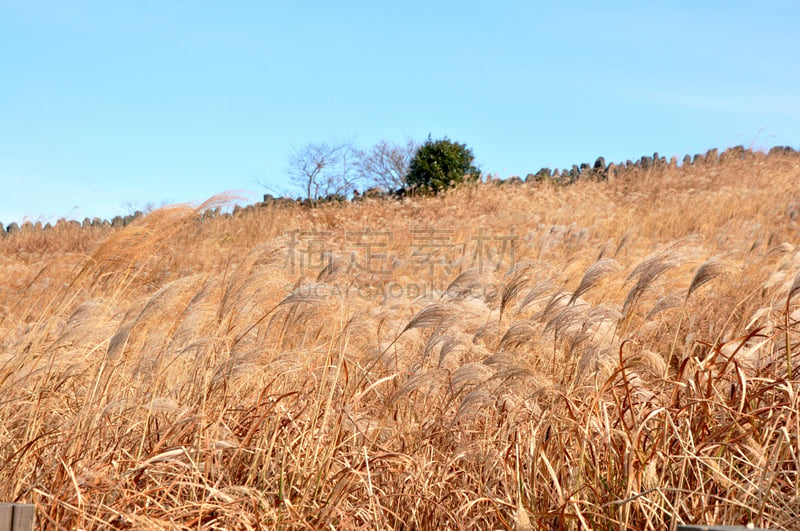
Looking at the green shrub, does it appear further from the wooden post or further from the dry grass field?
the wooden post

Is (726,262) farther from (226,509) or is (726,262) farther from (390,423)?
(226,509)

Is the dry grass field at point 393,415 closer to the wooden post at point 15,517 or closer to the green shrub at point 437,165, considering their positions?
the wooden post at point 15,517

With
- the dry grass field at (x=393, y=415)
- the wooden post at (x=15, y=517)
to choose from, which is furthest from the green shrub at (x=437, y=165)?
the wooden post at (x=15, y=517)

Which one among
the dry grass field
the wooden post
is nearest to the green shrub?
the dry grass field

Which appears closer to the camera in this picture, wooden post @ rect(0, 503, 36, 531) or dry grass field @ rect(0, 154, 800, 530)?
wooden post @ rect(0, 503, 36, 531)

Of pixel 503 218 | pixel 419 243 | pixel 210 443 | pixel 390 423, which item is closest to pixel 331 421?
pixel 390 423

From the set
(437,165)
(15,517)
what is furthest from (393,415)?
(437,165)

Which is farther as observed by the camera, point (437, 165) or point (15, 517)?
point (437, 165)

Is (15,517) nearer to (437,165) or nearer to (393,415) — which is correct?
(393,415)

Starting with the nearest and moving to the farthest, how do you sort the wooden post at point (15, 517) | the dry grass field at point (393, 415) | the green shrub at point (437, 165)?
the wooden post at point (15, 517)
the dry grass field at point (393, 415)
the green shrub at point (437, 165)

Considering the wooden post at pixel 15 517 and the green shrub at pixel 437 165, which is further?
the green shrub at pixel 437 165

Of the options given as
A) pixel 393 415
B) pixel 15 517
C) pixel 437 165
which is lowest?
pixel 393 415

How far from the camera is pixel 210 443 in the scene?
2.30m

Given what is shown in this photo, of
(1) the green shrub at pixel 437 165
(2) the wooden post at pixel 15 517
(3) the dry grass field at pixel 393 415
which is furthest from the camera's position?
(1) the green shrub at pixel 437 165
